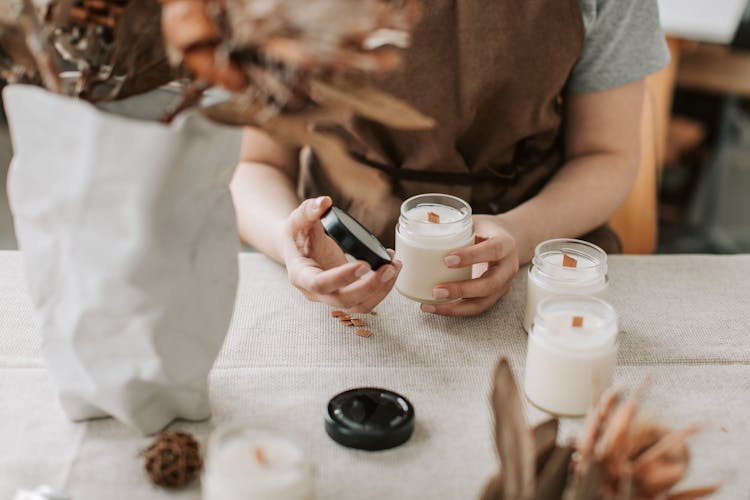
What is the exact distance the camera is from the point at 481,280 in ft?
2.98

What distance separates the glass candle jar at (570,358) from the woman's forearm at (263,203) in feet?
1.23

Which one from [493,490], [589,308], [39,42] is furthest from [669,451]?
[39,42]

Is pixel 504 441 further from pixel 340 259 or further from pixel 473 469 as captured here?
pixel 340 259

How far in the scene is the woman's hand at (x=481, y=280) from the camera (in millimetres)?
906

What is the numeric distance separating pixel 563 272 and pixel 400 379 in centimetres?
21

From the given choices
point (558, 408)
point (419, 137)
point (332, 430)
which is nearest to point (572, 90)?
point (419, 137)

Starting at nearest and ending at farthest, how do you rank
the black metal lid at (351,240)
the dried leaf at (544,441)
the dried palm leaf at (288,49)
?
1. the dried palm leaf at (288,49)
2. the dried leaf at (544,441)
3. the black metal lid at (351,240)

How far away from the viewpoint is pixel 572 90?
1.20m

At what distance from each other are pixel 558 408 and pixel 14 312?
59 centimetres

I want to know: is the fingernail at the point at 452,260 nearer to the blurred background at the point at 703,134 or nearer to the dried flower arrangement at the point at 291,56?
the dried flower arrangement at the point at 291,56

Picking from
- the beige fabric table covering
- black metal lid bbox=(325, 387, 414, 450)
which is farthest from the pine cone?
black metal lid bbox=(325, 387, 414, 450)

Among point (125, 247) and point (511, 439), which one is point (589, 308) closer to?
point (511, 439)

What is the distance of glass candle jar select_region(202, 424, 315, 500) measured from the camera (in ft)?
1.85

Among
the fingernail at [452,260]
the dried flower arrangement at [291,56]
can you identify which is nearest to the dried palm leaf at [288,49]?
the dried flower arrangement at [291,56]
